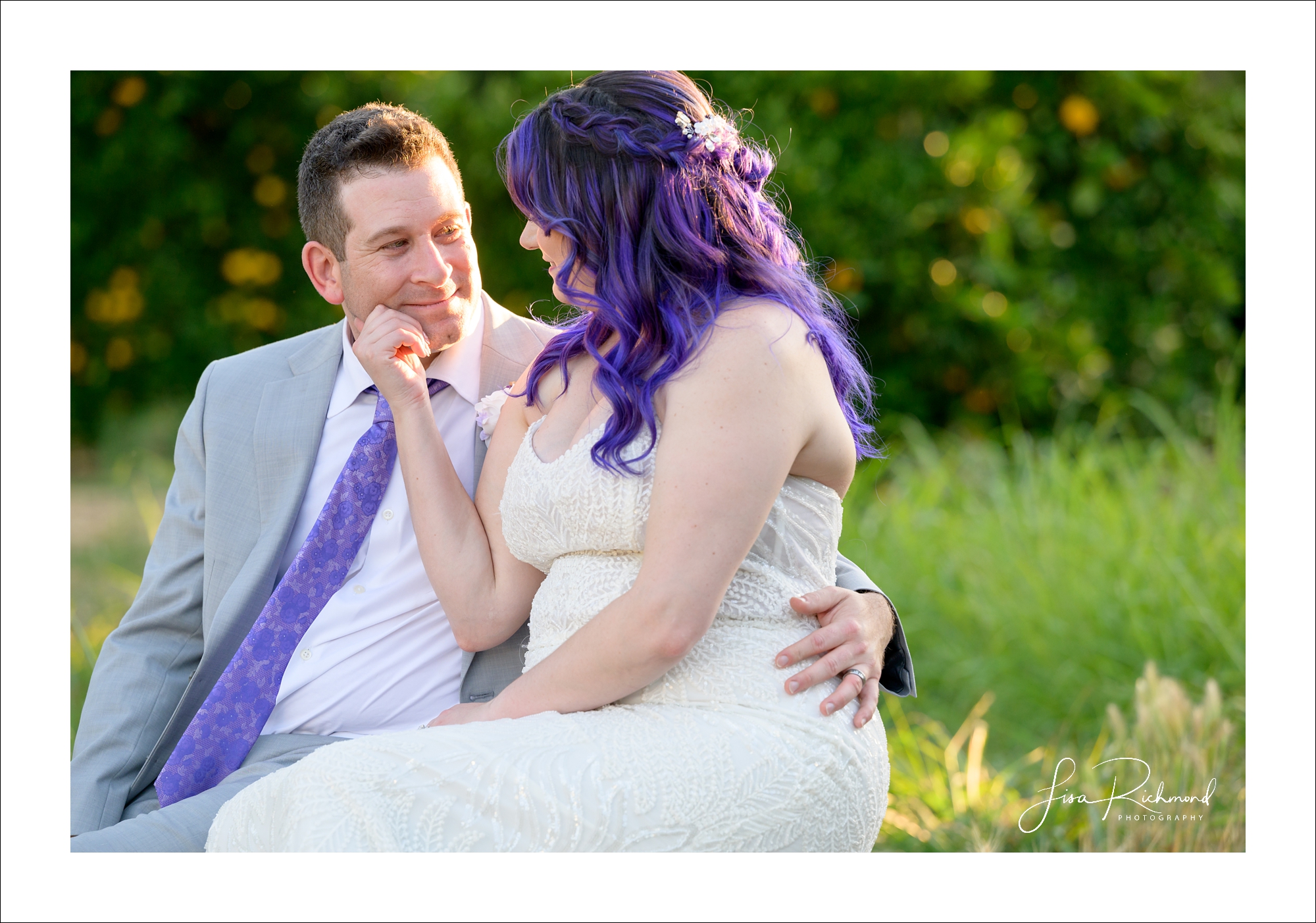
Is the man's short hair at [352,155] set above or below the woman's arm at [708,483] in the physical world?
above

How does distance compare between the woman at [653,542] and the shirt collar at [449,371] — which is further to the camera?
the shirt collar at [449,371]

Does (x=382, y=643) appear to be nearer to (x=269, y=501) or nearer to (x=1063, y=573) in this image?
(x=269, y=501)

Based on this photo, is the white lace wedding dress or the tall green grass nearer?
the white lace wedding dress

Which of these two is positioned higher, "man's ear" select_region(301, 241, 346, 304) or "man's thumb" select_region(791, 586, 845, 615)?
"man's ear" select_region(301, 241, 346, 304)

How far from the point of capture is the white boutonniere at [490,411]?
2.49m

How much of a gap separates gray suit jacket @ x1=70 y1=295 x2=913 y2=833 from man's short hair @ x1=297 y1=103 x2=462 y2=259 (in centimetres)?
28

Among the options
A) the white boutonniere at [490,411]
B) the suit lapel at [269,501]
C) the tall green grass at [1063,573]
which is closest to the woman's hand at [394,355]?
the white boutonniere at [490,411]

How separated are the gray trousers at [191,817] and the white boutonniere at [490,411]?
28.9 inches

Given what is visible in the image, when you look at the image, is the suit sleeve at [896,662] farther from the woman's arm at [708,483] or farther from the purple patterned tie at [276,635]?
the purple patterned tie at [276,635]

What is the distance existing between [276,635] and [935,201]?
4150 mm

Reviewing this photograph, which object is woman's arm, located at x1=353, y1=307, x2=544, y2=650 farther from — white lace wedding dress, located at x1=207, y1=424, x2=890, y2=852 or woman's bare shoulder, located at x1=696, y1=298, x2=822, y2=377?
woman's bare shoulder, located at x1=696, y1=298, x2=822, y2=377

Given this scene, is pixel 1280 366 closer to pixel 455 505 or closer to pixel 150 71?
pixel 455 505

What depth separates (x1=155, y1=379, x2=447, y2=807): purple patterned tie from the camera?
2.43 meters

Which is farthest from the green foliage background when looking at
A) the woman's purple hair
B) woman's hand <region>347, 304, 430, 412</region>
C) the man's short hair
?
the woman's purple hair
